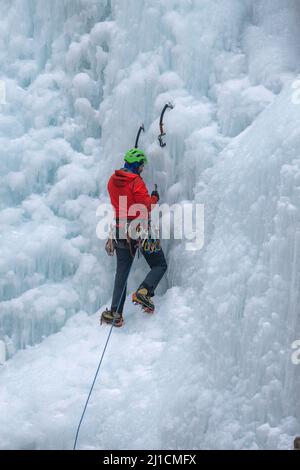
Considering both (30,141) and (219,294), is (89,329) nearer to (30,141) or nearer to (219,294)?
(219,294)

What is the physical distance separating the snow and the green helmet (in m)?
Result: 0.29

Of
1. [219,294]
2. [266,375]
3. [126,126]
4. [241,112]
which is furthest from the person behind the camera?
[126,126]

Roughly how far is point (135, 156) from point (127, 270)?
0.94 metres

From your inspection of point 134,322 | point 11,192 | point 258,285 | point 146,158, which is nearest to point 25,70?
point 11,192

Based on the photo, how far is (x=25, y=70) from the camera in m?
6.43

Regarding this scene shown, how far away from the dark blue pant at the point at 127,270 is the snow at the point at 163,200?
178mm

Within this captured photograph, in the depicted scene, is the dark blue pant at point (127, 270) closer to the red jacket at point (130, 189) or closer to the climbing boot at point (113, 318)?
the climbing boot at point (113, 318)

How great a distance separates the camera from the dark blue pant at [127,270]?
5383 mm

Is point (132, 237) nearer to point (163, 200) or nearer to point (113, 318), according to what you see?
point (163, 200)

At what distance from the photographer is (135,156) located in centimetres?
540

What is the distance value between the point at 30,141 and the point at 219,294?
2.44m

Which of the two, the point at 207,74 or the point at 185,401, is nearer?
the point at 185,401

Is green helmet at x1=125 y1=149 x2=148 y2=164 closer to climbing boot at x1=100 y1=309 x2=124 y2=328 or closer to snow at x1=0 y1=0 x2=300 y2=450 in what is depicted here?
snow at x1=0 y1=0 x2=300 y2=450

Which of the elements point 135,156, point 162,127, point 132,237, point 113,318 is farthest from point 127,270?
point 162,127
